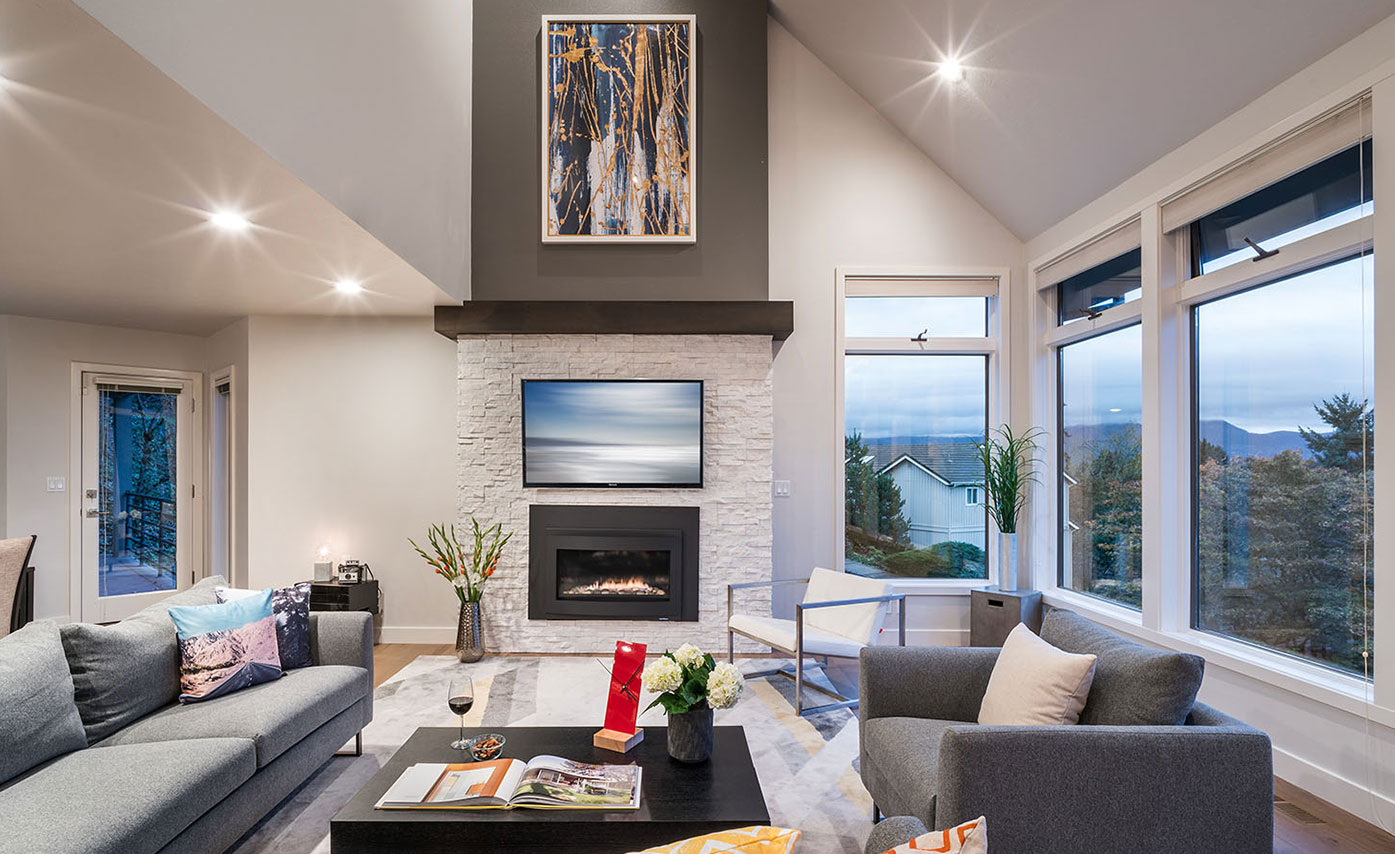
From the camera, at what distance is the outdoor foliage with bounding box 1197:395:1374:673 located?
2646mm

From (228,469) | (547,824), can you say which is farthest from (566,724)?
(228,469)

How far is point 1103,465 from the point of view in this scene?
418cm

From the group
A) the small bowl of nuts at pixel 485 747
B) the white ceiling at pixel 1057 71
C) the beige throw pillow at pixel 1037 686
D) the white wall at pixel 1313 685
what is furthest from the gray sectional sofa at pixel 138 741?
the white ceiling at pixel 1057 71

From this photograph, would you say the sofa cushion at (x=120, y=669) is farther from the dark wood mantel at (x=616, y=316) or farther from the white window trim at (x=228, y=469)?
the white window trim at (x=228, y=469)

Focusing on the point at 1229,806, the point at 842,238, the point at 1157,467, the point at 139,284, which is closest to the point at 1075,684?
the point at 1229,806

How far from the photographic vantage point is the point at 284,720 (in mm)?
2453

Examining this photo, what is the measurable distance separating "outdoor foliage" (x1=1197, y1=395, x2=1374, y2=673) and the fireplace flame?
10.1 ft

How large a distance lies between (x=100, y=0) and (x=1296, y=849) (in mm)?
4315

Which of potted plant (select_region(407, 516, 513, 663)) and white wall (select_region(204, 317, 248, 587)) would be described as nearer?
potted plant (select_region(407, 516, 513, 663))

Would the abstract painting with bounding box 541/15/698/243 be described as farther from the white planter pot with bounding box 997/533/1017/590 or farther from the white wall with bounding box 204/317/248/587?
the white planter pot with bounding box 997/533/1017/590

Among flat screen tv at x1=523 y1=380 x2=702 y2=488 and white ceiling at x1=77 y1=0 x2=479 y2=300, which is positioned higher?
white ceiling at x1=77 y1=0 x2=479 y2=300

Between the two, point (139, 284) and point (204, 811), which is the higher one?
point (139, 284)

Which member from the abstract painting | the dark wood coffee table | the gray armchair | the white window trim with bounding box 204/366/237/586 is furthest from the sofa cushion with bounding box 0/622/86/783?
the abstract painting

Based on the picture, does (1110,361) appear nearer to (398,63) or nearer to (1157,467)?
(1157,467)
